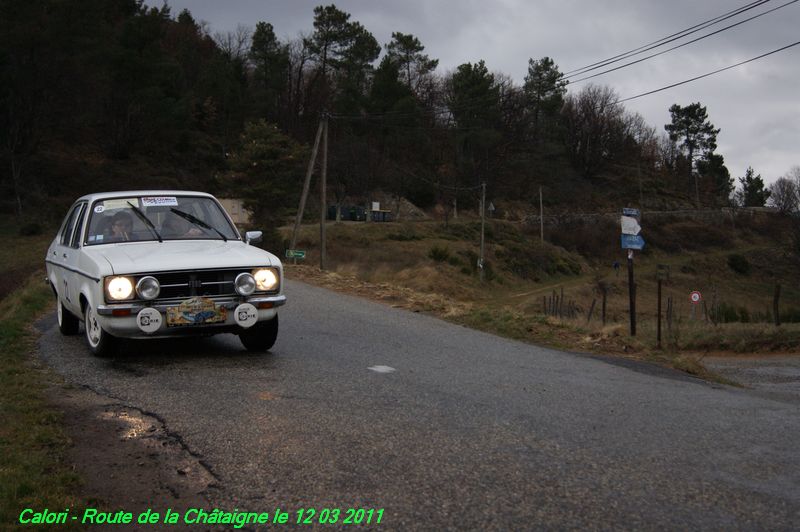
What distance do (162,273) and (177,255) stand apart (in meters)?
0.41

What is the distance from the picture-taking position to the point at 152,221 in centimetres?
870

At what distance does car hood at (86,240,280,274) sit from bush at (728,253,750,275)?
267 feet

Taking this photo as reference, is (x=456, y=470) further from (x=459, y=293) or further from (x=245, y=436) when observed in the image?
(x=459, y=293)

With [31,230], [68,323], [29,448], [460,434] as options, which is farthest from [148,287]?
[31,230]

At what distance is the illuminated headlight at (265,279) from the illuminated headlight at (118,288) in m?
1.25

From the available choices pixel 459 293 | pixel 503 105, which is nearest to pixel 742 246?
pixel 503 105

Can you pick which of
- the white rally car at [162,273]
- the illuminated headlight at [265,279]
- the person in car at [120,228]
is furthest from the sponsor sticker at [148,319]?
the person in car at [120,228]

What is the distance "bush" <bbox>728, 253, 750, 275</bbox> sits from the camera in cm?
8069

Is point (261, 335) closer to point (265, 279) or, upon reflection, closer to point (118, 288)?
point (265, 279)

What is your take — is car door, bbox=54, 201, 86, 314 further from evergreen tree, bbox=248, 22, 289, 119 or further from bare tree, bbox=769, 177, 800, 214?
Answer: bare tree, bbox=769, 177, 800, 214

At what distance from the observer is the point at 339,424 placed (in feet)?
18.5

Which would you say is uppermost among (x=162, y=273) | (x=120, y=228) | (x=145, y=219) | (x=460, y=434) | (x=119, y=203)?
(x=119, y=203)

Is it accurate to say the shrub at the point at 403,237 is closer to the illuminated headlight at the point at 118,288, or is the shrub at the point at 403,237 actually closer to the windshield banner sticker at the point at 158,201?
the windshield banner sticker at the point at 158,201

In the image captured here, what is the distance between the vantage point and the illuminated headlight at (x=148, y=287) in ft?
24.0
